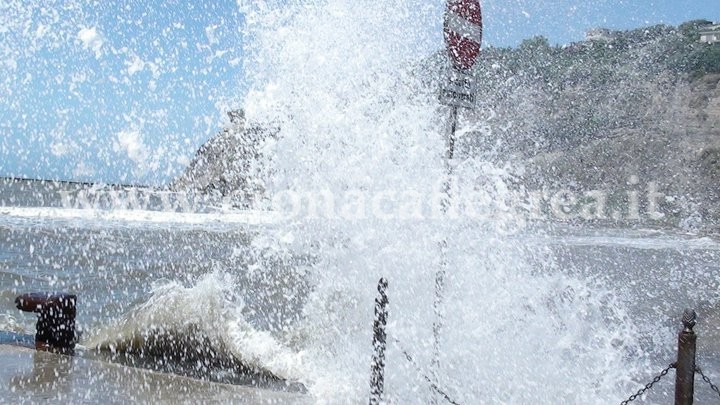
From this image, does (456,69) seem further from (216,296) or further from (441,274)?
(216,296)

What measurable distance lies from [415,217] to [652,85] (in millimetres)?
131986

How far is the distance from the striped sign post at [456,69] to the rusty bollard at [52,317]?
320cm

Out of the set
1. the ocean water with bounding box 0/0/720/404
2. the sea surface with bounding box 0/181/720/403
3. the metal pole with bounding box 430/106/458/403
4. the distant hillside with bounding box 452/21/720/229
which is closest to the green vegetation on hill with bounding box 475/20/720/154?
the distant hillside with bounding box 452/21/720/229

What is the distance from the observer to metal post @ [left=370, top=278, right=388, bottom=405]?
418cm

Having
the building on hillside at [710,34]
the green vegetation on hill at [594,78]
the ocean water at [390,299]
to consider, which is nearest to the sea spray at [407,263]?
the ocean water at [390,299]

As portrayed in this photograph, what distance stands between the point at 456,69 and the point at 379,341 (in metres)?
2.42

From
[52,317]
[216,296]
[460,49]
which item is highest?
[460,49]

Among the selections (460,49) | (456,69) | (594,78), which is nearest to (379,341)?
(456,69)

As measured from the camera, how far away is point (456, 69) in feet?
18.0

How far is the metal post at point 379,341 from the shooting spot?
4.18 meters

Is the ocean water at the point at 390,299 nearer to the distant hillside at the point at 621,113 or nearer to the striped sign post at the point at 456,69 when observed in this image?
the striped sign post at the point at 456,69

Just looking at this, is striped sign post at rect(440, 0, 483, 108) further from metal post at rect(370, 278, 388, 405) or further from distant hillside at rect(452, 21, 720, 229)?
distant hillside at rect(452, 21, 720, 229)

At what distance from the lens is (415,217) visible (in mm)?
7641

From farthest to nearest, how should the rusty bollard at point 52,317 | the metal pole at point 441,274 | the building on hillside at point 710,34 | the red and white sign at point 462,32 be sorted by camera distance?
the building on hillside at point 710,34
the rusty bollard at point 52,317
the red and white sign at point 462,32
the metal pole at point 441,274
